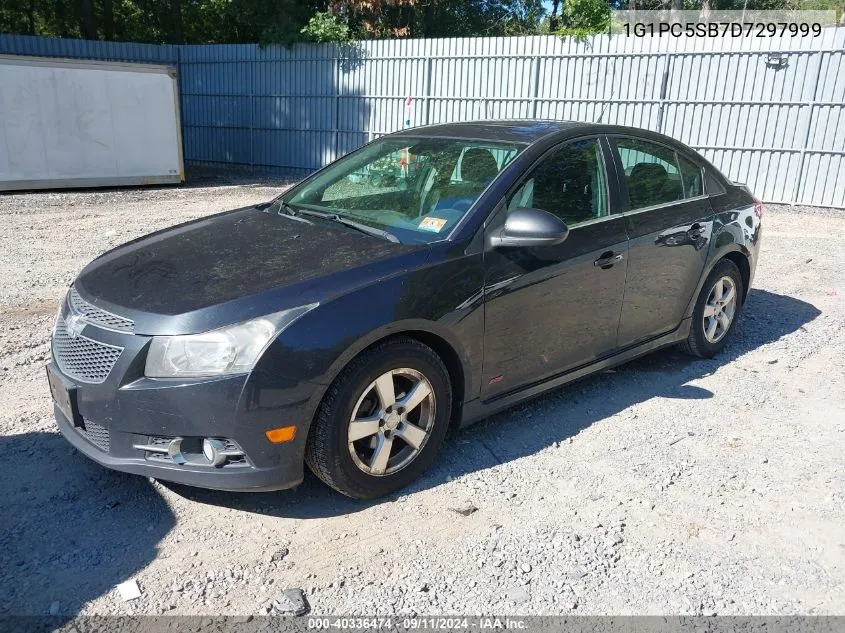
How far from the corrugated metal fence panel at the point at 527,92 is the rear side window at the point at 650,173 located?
9192mm

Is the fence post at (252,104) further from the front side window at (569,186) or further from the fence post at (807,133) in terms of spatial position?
the front side window at (569,186)


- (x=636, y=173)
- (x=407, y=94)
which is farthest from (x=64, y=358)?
(x=407, y=94)

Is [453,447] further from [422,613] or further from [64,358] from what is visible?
[64,358]

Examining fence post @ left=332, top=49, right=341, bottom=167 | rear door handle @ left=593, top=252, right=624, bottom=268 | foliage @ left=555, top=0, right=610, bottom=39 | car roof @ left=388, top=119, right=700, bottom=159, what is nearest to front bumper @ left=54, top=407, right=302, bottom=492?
rear door handle @ left=593, top=252, right=624, bottom=268

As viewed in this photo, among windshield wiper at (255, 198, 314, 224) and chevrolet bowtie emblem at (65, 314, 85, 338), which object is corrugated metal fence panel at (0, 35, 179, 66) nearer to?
windshield wiper at (255, 198, 314, 224)

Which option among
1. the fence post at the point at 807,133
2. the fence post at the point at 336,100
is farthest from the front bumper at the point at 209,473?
the fence post at the point at 336,100

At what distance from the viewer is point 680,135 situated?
13773 millimetres

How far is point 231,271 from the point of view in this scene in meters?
3.34

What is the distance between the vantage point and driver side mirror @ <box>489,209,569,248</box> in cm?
359

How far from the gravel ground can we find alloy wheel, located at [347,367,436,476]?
214 mm

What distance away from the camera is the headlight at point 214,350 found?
293 cm

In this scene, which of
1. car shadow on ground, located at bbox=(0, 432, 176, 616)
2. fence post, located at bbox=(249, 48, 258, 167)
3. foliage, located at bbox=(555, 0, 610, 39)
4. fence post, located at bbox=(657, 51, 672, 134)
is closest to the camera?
car shadow on ground, located at bbox=(0, 432, 176, 616)

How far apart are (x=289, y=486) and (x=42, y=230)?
8417 mm

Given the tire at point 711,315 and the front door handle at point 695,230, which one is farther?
the tire at point 711,315
